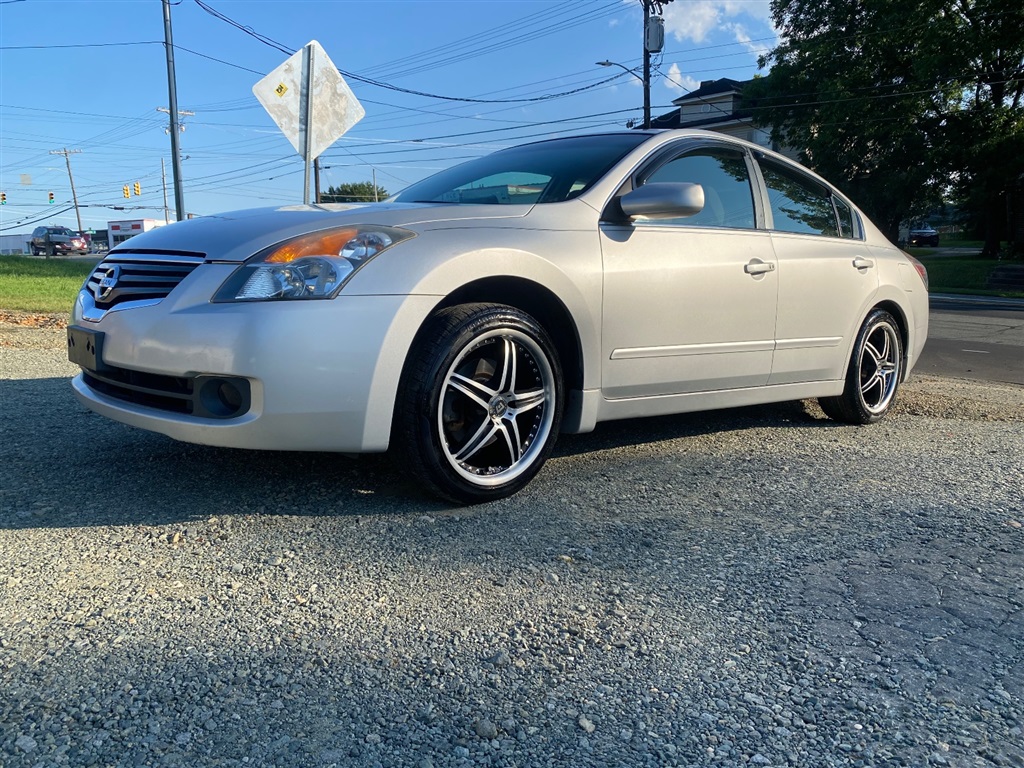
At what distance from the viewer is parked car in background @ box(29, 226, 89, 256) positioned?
4822cm

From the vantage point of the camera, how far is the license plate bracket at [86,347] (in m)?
3.19

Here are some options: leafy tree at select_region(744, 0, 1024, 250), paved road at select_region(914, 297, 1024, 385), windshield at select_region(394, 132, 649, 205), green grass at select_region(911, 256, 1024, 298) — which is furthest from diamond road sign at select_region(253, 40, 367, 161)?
leafy tree at select_region(744, 0, 1024, 250)

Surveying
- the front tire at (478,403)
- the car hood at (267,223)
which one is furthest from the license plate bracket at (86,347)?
the front tire at (478,403)

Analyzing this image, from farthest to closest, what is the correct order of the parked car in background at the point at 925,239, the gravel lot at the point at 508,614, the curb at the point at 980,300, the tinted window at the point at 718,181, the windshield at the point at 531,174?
the parked car in background at the point at 925,239 → the curb at the point at 980,300 → the tinted window at the point at 718,181 → the windshield at the point at 531,174 → the gravel lot at the point at 508,614

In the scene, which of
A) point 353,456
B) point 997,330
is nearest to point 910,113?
point 997,330

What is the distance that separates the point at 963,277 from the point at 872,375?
23.8 meters

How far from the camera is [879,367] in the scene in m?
5.11

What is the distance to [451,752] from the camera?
5.57 feet

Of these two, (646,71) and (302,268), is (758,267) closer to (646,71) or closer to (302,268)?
(302,268)

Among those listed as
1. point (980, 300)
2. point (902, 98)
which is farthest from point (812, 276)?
point (902, 98)

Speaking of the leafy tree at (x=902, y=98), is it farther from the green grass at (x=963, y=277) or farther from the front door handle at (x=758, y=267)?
the front door handle at (x=758, y=267)

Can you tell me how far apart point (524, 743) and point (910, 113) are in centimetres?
3055

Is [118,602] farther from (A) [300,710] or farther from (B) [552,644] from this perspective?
(B) [552,644]

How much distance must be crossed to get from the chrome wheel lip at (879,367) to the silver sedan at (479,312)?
523 millimetres
